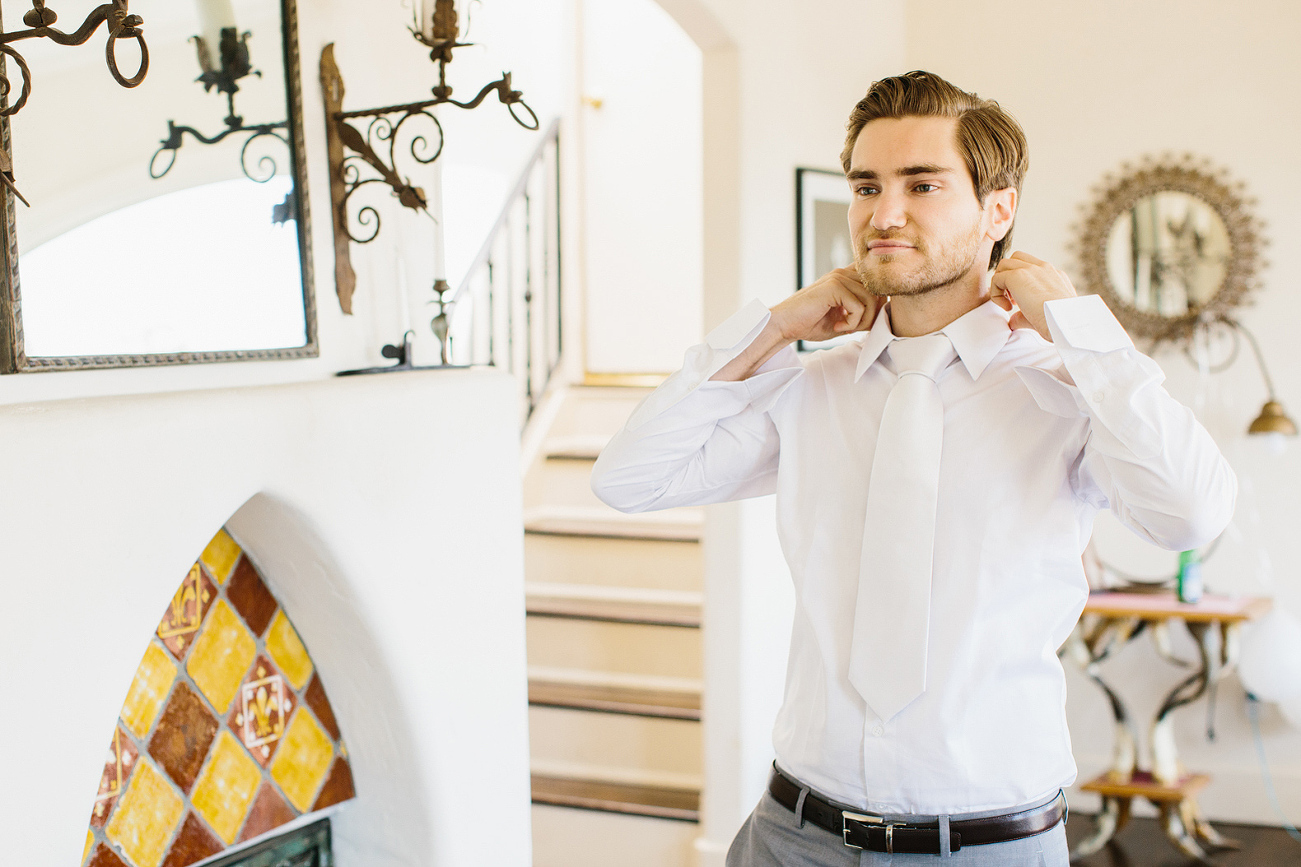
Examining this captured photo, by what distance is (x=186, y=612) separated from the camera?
1.69 m

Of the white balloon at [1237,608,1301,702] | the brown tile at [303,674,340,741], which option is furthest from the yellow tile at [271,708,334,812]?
the white balloon at [1237,608,1301,702]

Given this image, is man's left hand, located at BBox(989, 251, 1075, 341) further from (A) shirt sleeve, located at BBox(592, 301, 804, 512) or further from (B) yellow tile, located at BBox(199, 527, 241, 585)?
(B) yellow tile, located at BBox(199, 527, 241, 585)

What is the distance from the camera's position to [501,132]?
484cm

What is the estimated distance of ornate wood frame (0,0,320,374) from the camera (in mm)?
1391

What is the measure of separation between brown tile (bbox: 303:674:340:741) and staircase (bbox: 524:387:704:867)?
5.33 ft

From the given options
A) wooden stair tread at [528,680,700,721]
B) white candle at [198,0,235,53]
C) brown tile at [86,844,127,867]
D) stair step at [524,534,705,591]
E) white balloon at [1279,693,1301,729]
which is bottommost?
white balloon at [1279,693,1301,729]

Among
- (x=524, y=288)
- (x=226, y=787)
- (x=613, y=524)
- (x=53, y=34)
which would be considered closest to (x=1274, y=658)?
(x=613, y=524)

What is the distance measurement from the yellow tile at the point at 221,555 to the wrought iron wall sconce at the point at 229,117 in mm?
511

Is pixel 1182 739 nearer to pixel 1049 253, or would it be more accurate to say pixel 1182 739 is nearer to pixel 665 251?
pixel 1049 253

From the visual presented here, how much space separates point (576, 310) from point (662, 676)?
1977 mm

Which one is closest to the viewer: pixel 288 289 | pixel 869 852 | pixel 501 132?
pixel 869 852

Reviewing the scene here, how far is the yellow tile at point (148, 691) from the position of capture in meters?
1.61

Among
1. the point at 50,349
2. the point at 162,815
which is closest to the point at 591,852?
the point at 162,815

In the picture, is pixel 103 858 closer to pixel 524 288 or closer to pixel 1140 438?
pixel 1140 438
